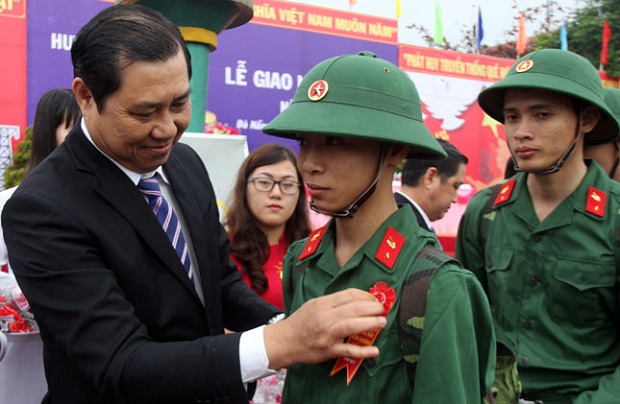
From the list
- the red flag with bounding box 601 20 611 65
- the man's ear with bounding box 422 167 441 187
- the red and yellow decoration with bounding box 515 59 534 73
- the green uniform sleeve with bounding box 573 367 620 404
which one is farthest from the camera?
the red flag with bounding box 601 20 611 65

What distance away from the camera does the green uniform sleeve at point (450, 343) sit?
1.43 m

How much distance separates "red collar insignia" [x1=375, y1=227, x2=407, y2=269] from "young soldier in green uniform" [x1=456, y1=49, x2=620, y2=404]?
34.7 inches

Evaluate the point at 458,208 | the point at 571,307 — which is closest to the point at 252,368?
the point at 571,307

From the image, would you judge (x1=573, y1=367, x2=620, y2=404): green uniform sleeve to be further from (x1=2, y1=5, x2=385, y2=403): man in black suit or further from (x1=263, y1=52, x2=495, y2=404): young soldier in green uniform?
(x1=2, y1=5, x2=385, y2=403): man in black suit

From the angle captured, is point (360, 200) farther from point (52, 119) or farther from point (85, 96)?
point (52, 119)

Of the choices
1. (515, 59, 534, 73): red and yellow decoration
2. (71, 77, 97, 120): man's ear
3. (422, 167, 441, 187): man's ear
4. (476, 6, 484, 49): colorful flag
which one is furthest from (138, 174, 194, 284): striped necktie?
(476, 6, 484, 49): colorful flag

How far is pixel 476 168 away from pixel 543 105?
10.6 meters

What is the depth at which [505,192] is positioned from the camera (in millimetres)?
2582

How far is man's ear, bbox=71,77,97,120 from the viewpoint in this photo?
1.77m

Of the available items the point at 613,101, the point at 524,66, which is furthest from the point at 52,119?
the point at 613,101

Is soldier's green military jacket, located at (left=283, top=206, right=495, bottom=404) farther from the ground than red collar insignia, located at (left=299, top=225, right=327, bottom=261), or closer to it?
closer to it

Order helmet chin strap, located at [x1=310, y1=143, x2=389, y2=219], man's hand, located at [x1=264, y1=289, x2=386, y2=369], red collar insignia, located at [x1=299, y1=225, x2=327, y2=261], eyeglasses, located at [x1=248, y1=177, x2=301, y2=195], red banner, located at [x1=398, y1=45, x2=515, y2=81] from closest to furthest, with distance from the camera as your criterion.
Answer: man's hand, located at [x1=264, y1=289, x2=386, y2=369] < helmet chin strap, located at [x1=310, y1=143, x2=389, y2=219] < red collar insignia, located at [x1=299, y1=225, x2=327, y2=261] < eyeglasses, located at [x1=248, y1=177, x2=301, y2=195] < red banner, located at [x1=398, y1=45, x2=515, y2=81]

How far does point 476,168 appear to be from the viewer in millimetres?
12609

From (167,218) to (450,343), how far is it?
0.93 m
